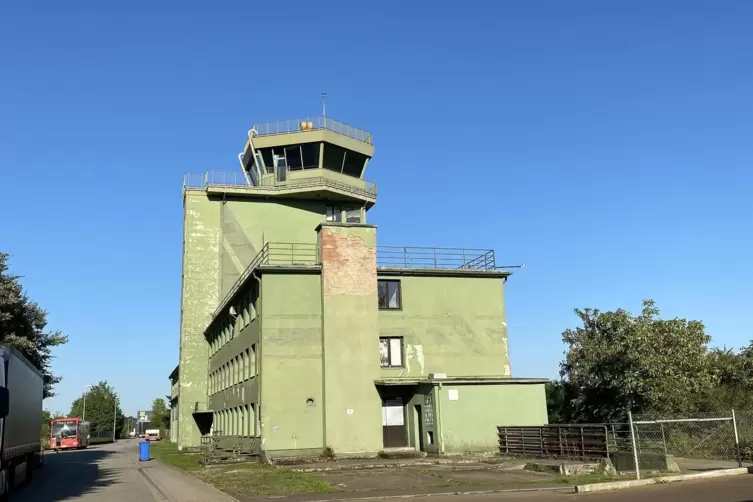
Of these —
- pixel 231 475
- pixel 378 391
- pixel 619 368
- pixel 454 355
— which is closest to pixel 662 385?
pixel 619 368

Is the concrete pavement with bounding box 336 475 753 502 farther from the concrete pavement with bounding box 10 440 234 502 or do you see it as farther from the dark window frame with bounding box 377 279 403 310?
the dark window frame with bounding box 377 279 403 310

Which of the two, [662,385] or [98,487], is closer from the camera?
[98,487]

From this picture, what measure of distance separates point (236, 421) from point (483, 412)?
45.7 feet

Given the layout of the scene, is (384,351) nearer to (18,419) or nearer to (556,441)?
(556,441)

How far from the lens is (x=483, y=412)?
A: 91.9 feet

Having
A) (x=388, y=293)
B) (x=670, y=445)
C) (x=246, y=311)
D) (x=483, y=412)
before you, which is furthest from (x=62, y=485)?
(x=670, y=445)

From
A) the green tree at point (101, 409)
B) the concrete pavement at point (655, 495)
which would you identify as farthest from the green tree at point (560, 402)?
the green tree at point (101, 409)

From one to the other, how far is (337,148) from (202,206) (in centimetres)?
1018

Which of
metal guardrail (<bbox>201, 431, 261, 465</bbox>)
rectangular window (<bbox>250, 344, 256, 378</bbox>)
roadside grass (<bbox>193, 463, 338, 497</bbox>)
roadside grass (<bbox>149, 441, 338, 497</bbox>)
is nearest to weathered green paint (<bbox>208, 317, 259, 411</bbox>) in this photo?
rectangular window (<bbox>250, 344, 256, 378</bbox>)

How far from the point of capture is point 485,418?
91.8 ft

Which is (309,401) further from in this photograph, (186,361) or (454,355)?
(186,361)

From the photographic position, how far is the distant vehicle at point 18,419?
15391 millimetres

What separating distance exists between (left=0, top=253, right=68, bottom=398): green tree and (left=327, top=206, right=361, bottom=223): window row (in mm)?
20388

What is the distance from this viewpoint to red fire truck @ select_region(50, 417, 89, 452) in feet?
208
